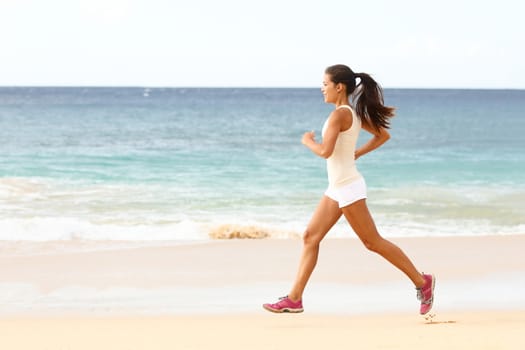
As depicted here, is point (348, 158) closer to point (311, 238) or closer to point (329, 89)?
point (329, 89)

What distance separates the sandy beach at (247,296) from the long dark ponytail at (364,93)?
1.33 m

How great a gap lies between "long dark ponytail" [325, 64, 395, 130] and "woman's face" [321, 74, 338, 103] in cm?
2

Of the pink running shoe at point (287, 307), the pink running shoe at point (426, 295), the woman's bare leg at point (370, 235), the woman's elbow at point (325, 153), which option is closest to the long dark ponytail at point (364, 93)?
the woman's elbow at point (325, 153)

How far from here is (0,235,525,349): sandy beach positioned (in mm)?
5102

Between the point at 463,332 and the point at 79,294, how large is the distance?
134 inches

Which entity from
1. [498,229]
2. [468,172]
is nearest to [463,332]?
[498,229]

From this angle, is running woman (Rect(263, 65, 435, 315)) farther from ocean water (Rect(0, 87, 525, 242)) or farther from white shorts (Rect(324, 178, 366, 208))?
ocean water (Rect(0, 87, 525, 242))

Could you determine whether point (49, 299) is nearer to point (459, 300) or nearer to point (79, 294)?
point (79, 294)

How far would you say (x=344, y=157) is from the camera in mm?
5379

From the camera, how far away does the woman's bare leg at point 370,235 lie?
5430mm

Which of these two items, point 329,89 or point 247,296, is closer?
point 329,89

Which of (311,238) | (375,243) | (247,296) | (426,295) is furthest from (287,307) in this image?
(247,296)

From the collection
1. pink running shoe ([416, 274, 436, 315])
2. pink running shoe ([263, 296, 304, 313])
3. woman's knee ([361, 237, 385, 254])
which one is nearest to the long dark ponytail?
woman's knee ([361, 237, 385, 254])

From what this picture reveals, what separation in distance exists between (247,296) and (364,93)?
227 centimetres
